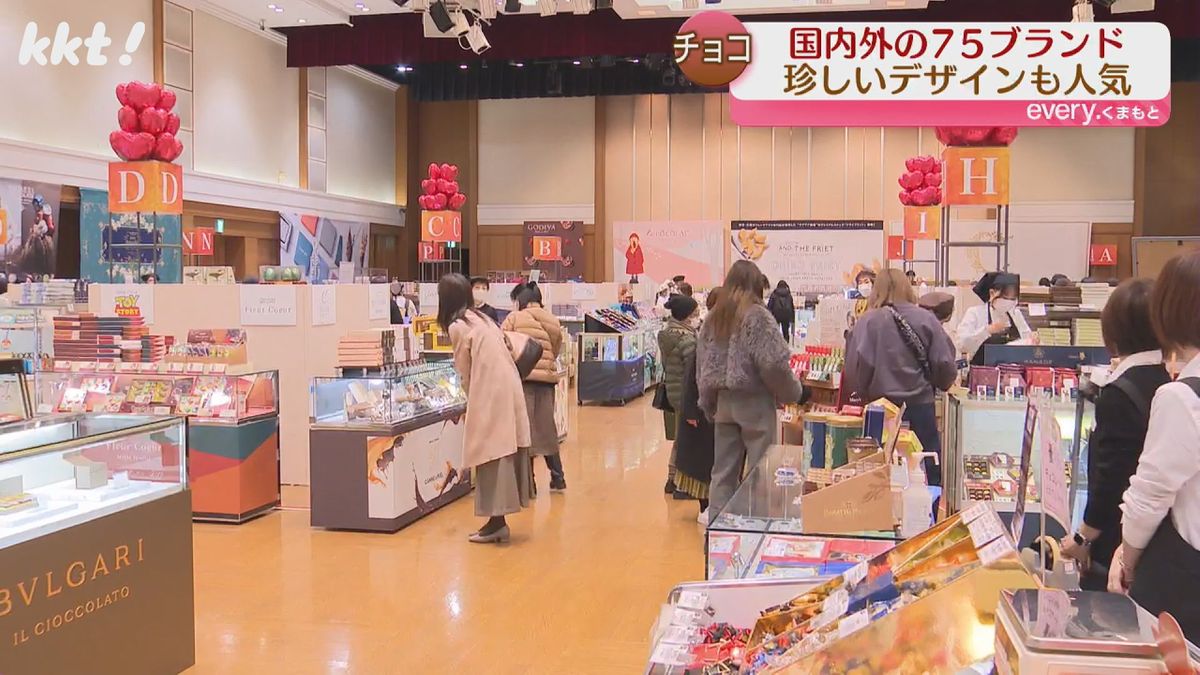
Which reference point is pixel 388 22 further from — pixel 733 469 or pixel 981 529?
pixel 981 529

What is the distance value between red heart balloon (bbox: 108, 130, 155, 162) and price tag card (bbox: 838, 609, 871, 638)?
786 cm

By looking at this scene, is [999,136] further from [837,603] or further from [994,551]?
[994,551]

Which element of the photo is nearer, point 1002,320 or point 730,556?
point 730,556

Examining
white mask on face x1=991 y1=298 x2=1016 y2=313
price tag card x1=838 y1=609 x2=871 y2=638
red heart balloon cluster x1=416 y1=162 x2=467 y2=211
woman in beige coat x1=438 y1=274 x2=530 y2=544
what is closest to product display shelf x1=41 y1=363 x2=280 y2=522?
woman in beige coat x1=438 y1=274 x2=530 y2=544

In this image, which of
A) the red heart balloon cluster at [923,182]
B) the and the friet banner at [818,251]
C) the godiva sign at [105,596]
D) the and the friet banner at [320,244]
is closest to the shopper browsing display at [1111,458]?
the godiva sign at [105,596]

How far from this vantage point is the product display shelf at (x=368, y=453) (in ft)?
18.8

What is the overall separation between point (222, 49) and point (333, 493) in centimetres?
1118

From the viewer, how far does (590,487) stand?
23.2 ft

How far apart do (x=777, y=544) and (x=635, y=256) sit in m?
17.7

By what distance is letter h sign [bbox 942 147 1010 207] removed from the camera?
729 cm

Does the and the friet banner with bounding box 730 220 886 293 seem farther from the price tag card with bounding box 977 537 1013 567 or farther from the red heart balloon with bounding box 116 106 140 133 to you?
the price tag card with bounding box 977 537 1013 567

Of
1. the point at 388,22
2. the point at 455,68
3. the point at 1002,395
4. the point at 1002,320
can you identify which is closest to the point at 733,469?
the point at 1002,395

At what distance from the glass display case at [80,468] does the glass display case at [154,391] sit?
99.9 inches

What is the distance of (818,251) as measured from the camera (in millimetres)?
19125
